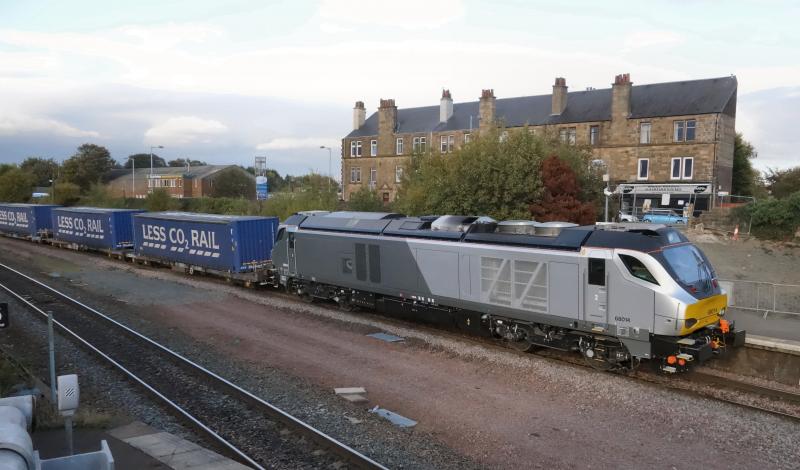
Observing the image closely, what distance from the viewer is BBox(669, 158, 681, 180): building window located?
4584 cm

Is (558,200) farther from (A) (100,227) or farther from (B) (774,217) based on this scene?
(A) (100,227)

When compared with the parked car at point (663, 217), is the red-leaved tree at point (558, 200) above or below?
above

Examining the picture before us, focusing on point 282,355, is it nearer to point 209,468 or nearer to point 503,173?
point 209,468

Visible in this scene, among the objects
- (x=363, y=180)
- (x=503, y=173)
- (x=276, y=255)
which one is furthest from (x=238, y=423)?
(x=363, y=180)

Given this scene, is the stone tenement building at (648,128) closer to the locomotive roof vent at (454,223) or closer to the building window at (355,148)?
the building window at (355,148)

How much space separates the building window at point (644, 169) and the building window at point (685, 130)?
110 inches

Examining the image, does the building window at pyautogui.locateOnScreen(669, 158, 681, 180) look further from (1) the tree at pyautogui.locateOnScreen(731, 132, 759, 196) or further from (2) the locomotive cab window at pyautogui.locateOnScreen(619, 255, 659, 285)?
(2) the locomotive cab window at pyautogui.locateOnScreen(619, 255, 659, 285)

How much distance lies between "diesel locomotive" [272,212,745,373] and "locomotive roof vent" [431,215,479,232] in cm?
4

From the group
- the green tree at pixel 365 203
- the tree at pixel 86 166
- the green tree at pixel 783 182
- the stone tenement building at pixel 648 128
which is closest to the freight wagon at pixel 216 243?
the green tree at pixel 365 203

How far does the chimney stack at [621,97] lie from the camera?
1836 inches

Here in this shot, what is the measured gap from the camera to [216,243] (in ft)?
86.9

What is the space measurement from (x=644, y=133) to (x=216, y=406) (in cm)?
4434

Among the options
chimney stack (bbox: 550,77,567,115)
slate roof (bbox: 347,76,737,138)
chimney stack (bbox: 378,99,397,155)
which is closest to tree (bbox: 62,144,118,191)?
chimney stack (bbox: 378,99,397,155)

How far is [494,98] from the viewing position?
5412cm
